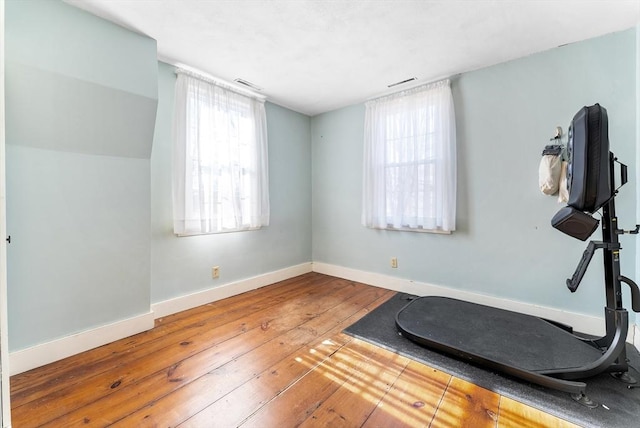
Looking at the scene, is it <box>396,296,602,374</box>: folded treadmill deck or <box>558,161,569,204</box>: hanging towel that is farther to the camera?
<box>558,161,569,204</box>: hanging towel

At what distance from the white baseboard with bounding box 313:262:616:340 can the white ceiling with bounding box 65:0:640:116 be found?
2.26 metres

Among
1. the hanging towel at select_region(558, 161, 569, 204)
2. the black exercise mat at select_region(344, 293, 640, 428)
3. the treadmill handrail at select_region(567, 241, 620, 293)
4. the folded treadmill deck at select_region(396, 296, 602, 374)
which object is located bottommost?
the black exercise mat at select_region(344, 293, 640, 428)

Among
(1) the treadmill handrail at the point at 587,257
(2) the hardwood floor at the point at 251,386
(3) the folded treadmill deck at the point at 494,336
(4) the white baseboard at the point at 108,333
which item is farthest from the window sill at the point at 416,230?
(4) the white baseboard at the point at 108,333

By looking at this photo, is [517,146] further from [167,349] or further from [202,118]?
[167,349]

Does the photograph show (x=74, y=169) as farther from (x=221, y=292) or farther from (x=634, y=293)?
(x=634, y=293)

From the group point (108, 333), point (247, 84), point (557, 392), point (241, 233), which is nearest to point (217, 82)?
point (247, 84)

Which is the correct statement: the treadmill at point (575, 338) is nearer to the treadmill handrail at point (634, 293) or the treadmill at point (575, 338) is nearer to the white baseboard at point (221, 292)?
the treadmill handrail at point (634, 293)

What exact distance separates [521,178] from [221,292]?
10.6 ft

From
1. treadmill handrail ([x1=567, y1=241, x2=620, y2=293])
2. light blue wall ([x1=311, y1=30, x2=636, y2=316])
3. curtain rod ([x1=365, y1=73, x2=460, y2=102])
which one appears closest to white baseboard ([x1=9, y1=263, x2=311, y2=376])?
light blue wall ([x1=311, y1=30, x2=636, y2=316])

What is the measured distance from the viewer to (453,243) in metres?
2.81

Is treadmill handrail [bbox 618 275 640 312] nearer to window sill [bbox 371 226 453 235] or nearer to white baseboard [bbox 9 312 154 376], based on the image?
window sill [bbox 371 226 453 235]

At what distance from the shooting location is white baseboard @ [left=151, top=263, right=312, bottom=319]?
2.49 m

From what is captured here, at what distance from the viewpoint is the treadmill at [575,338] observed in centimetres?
146

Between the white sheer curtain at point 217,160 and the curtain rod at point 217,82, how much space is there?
0.02 m
